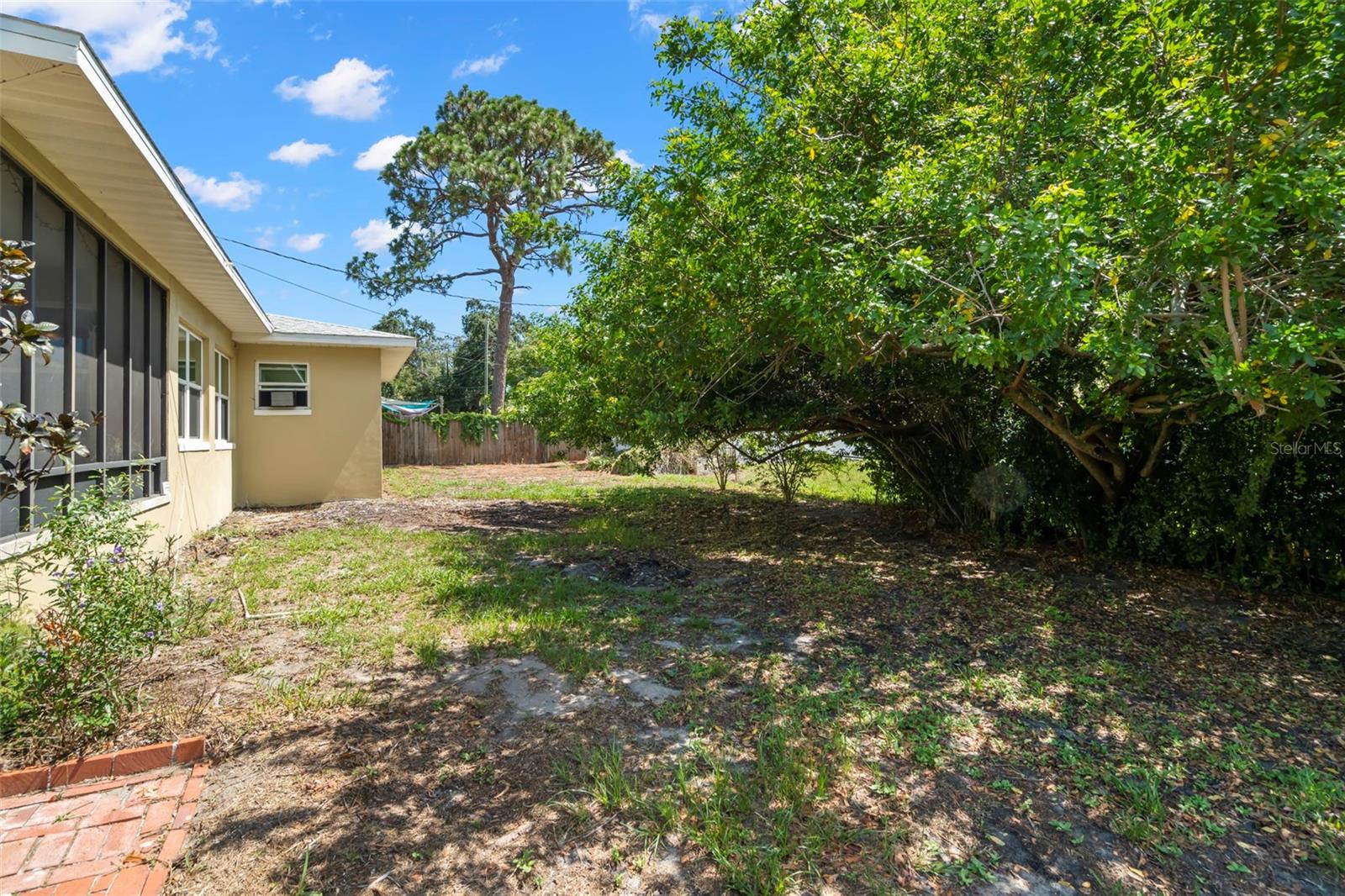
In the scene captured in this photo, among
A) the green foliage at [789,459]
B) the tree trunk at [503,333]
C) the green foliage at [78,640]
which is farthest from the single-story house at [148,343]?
the tree trunk at [503,333]

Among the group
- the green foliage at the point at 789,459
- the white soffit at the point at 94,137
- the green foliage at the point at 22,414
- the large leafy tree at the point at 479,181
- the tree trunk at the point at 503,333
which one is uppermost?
the large leafy tree at the point at 479,181

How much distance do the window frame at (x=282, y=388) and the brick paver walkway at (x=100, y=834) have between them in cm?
901

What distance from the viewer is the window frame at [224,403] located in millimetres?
9062

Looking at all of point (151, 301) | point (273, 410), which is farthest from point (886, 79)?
point (273, 410)

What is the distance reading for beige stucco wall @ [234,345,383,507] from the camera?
1053 cm

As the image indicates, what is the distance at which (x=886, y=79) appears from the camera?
4996 mm

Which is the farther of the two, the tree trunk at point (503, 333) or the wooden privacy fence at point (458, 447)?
the tree trunk at point (503, 333)

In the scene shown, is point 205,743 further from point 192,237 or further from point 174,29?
point 174,29

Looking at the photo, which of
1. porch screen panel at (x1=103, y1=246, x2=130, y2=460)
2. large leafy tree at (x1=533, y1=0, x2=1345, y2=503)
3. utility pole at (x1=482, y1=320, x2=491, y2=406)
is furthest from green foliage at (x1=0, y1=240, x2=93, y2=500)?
utility pole at (x1=482, y1=320, x2=491, y2=406)

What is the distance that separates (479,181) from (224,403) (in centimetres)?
1441

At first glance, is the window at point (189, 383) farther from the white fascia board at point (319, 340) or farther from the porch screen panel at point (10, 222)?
the porch screen panel at point (10, 222)

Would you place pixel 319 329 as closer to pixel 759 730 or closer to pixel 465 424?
pixel 759 730

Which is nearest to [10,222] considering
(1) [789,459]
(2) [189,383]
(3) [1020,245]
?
(2) [189,383]

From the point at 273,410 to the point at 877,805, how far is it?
10936mm
